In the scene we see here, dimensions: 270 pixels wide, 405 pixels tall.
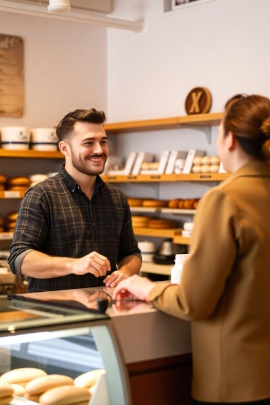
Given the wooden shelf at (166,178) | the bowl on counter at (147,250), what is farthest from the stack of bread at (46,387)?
the bowl on counter at (147,250)

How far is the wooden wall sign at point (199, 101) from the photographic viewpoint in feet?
19.4

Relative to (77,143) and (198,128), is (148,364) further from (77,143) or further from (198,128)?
(198,128)

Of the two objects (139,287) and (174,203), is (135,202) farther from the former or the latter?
(139,287)

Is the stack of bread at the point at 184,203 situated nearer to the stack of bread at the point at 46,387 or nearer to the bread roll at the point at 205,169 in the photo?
the bread roll at the point at 205,169

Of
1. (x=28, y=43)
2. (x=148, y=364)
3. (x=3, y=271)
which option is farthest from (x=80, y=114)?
(x=28, y=43)

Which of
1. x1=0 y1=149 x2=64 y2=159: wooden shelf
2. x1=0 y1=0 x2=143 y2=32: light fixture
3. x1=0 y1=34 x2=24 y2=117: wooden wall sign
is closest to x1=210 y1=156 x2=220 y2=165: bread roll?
x1=0 y1=149 x2=64 y2=159: wooden shelf

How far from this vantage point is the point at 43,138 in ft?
20.1

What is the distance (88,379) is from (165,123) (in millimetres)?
3941

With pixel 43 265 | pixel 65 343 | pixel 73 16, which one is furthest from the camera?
pixel 73 16

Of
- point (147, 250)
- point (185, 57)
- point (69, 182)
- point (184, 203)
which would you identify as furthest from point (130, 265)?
point (185, 57)

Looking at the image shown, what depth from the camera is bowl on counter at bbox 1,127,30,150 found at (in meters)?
5.93

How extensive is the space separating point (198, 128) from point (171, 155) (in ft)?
1.03

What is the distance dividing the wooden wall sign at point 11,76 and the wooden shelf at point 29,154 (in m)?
0.44

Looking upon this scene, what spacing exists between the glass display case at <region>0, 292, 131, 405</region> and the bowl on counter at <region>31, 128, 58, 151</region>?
154 inches
